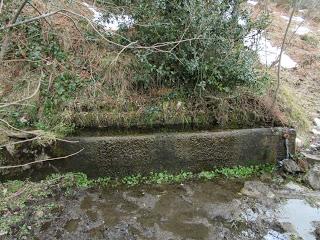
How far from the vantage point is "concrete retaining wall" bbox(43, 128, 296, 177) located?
458 centimetres

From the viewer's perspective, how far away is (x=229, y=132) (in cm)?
497

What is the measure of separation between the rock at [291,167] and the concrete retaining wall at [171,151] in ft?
0.47

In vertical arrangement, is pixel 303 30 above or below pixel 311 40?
above

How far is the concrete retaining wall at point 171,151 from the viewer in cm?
458

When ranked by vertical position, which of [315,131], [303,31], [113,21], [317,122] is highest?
[303,31]

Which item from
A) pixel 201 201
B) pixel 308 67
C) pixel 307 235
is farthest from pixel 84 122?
pixel 308 67

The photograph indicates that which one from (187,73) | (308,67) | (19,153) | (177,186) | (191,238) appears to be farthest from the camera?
(308,67)

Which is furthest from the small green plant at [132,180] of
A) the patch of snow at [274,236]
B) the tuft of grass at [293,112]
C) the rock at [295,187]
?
the tuft of grass at [293,112]

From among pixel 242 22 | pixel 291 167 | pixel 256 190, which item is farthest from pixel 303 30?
pixel 256 190

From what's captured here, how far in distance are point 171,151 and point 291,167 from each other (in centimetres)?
171

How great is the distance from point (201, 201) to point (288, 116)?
211 centimetres

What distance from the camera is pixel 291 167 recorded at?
16.6 ft

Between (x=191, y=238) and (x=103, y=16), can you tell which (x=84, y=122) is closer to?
(x=103, y=16)

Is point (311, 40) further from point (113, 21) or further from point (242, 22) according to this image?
point (113, 21)
